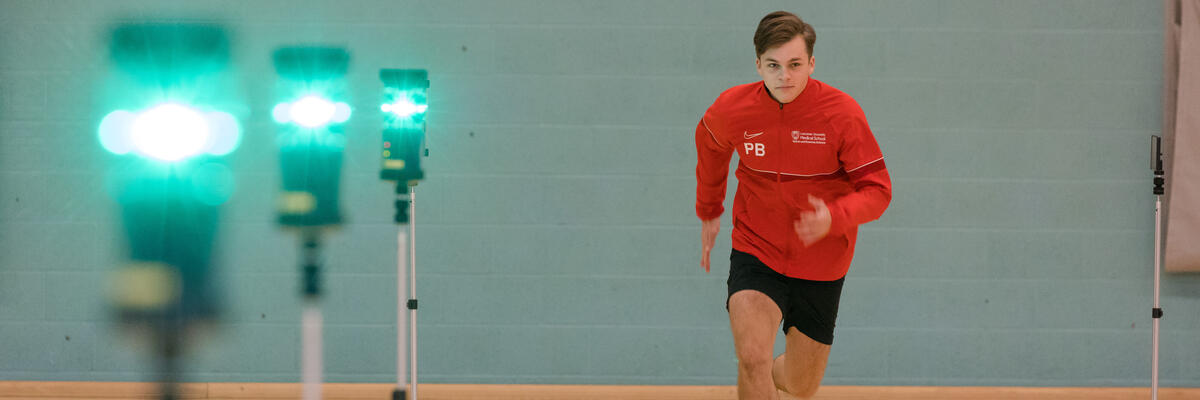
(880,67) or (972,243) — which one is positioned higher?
(880,67)

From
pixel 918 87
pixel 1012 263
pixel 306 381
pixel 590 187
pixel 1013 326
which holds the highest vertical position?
pixel 918 87

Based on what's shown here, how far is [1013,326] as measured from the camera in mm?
3463

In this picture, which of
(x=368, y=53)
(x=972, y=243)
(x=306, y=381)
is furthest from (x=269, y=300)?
(x=972, y=243)

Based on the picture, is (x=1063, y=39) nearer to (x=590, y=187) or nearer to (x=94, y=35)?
(x=590, y=187)

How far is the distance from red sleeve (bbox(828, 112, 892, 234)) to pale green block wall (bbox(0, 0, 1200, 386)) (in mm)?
1057

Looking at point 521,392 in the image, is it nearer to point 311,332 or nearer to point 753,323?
point 311,332

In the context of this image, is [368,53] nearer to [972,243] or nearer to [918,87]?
[918,87]

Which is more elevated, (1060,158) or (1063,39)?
(1063,39)

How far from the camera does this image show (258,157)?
3418mm

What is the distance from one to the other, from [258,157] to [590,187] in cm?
134

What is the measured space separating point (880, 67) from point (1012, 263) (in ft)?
3.18

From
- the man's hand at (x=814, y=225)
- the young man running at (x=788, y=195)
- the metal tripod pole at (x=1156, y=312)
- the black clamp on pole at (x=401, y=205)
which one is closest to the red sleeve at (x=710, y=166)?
the young man running at (x=788, y=195)

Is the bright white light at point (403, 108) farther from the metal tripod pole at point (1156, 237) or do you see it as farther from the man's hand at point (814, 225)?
the metal tripod pole at point (1156, 237)

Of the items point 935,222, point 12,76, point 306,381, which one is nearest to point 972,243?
point 935,222
